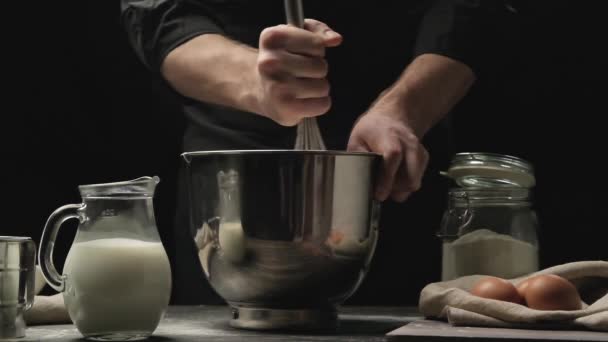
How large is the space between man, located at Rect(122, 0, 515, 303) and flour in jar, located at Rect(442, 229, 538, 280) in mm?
201

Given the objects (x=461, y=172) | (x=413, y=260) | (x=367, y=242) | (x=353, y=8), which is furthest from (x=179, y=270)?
(x=367, y=242)

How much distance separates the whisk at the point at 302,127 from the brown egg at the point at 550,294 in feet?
1.03

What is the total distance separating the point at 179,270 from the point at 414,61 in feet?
2.09

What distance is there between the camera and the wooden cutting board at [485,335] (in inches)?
34.1

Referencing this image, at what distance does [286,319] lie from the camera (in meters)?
1.01

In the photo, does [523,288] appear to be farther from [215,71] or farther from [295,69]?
[215,71]

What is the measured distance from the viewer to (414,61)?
1560mm

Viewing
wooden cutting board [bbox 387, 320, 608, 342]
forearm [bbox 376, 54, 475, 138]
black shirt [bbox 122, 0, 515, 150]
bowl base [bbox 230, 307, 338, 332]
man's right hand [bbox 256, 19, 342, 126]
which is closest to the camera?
wooden cutting board [bbox 387, 320, 608, 342]

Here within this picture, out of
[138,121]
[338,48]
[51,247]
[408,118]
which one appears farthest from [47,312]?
[138,121]

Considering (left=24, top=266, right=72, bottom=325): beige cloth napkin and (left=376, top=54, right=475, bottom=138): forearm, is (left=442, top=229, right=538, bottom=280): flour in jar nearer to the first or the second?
(left=376, top=54, right=475, bottom=138): forearm

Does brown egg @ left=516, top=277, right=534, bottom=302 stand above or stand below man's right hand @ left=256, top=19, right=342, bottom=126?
below

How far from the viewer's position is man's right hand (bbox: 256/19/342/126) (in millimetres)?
1153

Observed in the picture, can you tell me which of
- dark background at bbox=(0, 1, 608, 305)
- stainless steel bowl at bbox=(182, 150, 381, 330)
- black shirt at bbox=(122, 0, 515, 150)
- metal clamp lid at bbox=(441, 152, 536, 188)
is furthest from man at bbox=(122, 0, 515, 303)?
dark background at bbox=(0, 1, 608, 305)

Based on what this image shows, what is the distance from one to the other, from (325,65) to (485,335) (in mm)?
462
